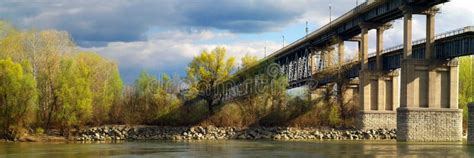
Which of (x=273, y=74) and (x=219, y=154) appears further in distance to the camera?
(x=273, y=74)

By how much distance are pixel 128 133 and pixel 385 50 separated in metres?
36.4

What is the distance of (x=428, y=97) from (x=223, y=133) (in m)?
24.5

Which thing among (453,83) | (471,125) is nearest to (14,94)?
(471,125)

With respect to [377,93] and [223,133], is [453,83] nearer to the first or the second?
[377,93]

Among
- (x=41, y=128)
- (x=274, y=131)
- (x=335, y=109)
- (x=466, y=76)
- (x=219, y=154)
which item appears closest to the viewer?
(x=219, y=154)

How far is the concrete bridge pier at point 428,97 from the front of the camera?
69.5 meters

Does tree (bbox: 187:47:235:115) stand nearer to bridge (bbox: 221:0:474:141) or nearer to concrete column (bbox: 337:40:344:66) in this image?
bridge (bbox: 221:0:474:141)

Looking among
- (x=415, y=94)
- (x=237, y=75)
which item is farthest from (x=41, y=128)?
(x=415, y=94)

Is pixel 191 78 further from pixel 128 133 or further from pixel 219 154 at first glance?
pixel 219 154

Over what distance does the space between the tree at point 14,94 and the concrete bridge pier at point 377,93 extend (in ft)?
139

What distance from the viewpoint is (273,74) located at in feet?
279

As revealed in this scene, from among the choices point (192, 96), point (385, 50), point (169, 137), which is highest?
point (385, 50)

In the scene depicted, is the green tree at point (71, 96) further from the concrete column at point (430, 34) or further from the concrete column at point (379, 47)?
the concrete column at point (379, 47)

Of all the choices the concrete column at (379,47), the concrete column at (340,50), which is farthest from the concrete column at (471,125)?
the concrete column at (340,50)
